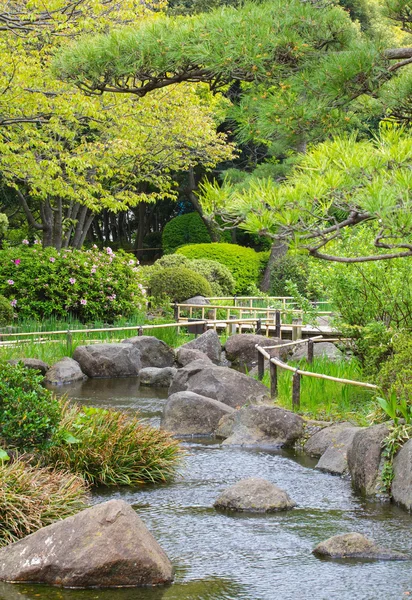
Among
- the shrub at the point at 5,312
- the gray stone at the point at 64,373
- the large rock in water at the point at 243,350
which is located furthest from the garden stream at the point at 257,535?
the shrub at the point at 5,312

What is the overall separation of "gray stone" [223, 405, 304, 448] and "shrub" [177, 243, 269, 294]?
17.5 m

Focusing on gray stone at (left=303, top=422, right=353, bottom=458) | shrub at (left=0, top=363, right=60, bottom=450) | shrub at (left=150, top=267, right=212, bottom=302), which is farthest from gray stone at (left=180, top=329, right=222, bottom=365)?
shrub at (left=0, top=363, right=60, bottom=450)

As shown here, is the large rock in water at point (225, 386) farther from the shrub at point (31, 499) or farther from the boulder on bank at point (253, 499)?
the shrub at point (31, 499)

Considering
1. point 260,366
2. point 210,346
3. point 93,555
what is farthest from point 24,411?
point 210,346

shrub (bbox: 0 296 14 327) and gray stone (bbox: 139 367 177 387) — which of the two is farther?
shrub (bbox: 0 296 14 327)

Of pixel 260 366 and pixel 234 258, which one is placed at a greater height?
pixel 234 258

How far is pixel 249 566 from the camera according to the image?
6.23 metres

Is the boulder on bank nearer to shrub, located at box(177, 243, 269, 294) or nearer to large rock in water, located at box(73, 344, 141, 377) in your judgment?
large rock in water, located at box(73, 344, 141, 377)

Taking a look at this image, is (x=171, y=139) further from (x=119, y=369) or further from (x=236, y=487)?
(x=236, y=487)

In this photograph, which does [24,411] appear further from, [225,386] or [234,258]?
[234,258]

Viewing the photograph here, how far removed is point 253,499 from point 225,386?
14.3ft

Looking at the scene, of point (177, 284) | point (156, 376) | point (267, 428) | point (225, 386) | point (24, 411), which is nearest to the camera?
point (24, 411)

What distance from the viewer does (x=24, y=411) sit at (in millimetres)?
7340

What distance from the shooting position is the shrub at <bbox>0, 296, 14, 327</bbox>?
17250mm
